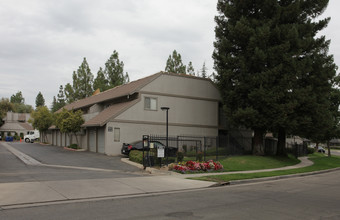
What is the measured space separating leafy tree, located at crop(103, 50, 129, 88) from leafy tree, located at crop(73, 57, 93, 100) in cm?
641

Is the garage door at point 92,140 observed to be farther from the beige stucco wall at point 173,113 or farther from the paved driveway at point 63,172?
the paved driveway at point 63,172

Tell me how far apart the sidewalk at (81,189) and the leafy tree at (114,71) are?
44.5 metres

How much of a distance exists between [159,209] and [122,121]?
19043 millimetres

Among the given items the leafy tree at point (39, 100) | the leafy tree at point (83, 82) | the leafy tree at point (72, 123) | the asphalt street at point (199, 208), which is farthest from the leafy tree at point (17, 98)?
the asphalt street at point (199, 208)

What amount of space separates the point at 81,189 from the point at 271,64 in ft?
63.0

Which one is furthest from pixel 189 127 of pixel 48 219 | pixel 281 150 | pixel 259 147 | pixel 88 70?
pixel 88 70

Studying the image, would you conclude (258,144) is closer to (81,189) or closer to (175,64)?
(81,189)

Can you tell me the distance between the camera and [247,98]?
2672 centimetres

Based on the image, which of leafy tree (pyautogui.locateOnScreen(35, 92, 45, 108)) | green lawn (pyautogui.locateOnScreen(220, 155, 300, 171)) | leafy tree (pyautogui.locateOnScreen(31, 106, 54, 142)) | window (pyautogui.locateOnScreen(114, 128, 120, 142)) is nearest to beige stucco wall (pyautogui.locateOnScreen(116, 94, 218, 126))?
window (pyautogui.locateOnScreen(114, 128, 120, 142))

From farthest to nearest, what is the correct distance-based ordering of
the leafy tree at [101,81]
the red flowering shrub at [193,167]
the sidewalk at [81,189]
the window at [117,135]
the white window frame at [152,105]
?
the leafy tree at [101,81] → the white window frame at [152,105] → the window at [117,135] → the red flowering shrub at [193,167] → the sidewalk at [81,189]

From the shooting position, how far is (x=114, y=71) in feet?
189

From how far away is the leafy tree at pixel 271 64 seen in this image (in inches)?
979

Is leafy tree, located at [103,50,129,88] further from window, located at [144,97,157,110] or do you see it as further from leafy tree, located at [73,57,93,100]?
window, located at [144,97,157,110]

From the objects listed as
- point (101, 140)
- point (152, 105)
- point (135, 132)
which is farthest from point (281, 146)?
point (101, 140)
